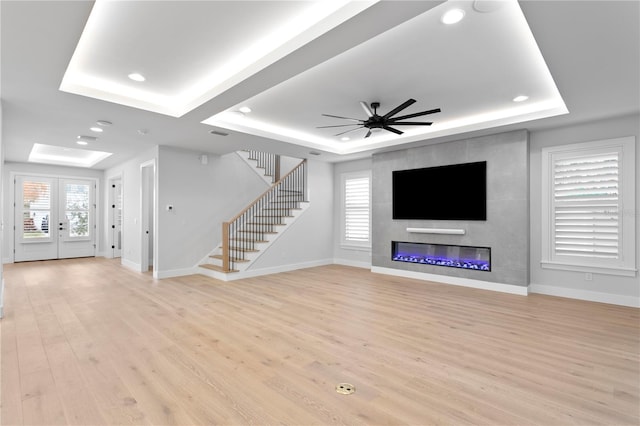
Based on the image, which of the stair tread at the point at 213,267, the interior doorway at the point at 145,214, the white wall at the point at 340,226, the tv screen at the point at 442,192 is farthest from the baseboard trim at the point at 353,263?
the interior doorway at the point at 145,214

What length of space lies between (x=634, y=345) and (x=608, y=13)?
306 centimetres

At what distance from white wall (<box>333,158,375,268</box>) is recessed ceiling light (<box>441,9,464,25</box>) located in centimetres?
518

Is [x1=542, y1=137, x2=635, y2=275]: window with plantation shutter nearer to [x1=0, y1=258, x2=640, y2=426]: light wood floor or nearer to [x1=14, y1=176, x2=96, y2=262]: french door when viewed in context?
[x1=0, y1=258, x2=640, y2=426]: light wood floor

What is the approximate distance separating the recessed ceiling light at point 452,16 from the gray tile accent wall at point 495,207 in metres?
3.46

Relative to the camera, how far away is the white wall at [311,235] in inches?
281

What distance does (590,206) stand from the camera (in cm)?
474

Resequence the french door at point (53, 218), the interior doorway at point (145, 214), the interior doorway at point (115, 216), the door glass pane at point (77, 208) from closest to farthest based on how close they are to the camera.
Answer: the interior doorway at point (145, 214) → the french door at point (53, 218) → the door glass pane at point (77, 208) → the interior doorway at point (115, 216)

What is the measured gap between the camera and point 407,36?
2.81m

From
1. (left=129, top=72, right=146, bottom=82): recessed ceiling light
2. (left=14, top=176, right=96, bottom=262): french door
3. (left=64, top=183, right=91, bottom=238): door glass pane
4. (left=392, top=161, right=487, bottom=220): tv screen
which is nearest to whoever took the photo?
(left=129, top=72, right=146, bottom=82): recessed ceiling light

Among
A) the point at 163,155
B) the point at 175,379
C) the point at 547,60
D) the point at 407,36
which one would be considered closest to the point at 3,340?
the point at 175,379

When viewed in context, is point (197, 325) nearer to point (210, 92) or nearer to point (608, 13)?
point (210, 92)

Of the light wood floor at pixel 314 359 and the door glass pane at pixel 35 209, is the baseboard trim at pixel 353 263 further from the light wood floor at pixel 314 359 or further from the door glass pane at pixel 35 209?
the door glass pane at pixel 35 209

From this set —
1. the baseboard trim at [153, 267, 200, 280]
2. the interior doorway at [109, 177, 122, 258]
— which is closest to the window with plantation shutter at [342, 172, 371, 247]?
the baseboard trim at [153, 267, 200, 280]

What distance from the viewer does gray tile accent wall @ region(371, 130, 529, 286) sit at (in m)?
5.21
